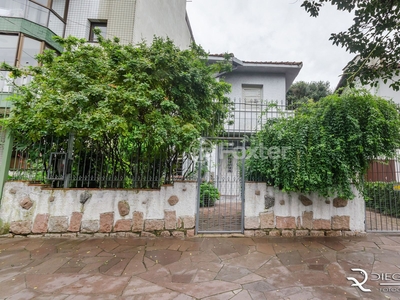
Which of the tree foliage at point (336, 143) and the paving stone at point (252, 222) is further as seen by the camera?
the paving stone at point (252, 222)

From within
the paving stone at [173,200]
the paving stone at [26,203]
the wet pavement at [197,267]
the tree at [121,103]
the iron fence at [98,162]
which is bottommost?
the wet pavement at [197,267]

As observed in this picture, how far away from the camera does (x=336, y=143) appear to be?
3715 mm

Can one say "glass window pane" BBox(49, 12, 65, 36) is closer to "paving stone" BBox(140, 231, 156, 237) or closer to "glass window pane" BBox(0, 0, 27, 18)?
"glass window pane" BBox(0, 0, 27, 18)

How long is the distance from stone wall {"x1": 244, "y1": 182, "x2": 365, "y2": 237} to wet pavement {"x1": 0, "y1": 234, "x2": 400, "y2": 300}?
0.73 ft

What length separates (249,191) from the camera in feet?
13.9

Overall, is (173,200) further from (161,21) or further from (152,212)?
(161,21)

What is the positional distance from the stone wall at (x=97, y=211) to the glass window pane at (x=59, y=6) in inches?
329

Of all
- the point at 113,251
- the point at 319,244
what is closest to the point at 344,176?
the point at 319,244

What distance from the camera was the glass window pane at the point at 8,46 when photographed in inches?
295

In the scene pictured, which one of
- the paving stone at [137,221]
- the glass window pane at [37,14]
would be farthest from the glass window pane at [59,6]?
the paving stone at [137,221]

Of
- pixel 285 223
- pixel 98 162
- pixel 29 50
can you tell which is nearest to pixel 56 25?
pixel 29 50

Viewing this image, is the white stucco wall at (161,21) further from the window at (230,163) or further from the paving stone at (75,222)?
the paving stone at (75,222)

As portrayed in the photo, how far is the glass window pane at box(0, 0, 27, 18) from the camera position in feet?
25.2

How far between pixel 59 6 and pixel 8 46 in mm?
2843
